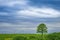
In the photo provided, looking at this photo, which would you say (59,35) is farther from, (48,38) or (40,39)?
(40,39)

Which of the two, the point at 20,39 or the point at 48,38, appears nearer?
the point at 20,39

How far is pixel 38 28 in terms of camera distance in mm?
107812

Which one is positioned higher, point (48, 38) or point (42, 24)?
point (42, 24)

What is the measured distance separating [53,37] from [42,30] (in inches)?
737

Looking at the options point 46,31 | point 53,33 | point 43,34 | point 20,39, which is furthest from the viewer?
point 43,34

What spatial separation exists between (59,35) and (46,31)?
670 inches

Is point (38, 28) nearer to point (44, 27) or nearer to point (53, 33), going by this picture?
point (44, 27)

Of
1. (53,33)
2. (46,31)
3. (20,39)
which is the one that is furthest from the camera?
(46,31)

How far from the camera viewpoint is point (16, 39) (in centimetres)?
8706

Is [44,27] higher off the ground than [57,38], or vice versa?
[44,27]

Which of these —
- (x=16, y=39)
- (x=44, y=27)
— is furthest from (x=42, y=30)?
(x=16, y=39)

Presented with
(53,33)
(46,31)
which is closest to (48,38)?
(53,33)

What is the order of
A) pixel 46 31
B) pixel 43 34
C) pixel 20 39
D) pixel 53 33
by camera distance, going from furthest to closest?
pixel 43 34, pixel 46 31, pixel 53 33, pixel 20 39

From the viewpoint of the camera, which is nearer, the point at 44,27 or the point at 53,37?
the point at 53,37
